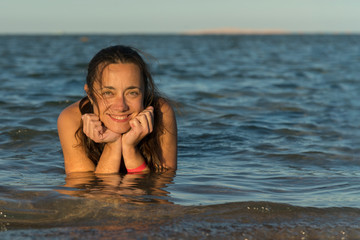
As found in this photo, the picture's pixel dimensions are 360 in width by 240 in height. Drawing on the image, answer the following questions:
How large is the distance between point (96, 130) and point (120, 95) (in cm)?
36

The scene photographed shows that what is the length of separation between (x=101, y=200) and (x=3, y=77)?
39.8ft

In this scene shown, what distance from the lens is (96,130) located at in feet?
14.1

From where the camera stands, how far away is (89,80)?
14.6 ft

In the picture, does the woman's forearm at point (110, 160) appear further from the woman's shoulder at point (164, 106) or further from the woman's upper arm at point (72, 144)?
the woman's shoulder at point (164, 106)

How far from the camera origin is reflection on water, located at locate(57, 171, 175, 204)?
3.89 meters

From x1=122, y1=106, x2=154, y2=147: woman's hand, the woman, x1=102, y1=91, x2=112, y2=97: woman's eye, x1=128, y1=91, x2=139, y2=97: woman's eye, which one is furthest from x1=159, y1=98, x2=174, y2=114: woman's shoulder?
x1=102, y1=91, x2=112, y2=97: woman's eye

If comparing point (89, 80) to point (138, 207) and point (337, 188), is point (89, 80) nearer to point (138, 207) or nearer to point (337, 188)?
point (138, 207)

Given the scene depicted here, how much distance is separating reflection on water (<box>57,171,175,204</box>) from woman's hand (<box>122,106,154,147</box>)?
14.8 inches

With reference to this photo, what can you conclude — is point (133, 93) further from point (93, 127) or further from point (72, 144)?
point (72, 144)

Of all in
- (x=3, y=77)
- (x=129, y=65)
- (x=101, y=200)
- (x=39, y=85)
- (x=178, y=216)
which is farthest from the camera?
(x=3, y=77)

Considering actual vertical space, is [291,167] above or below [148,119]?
below

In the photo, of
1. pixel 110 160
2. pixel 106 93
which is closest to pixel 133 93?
pixel 106 93

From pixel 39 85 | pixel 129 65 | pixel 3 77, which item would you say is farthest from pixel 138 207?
pixel 3 77

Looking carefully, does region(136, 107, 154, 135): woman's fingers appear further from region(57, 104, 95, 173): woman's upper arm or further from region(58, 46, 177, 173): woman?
region(57, 104, 95, 173): woman's upper arm
